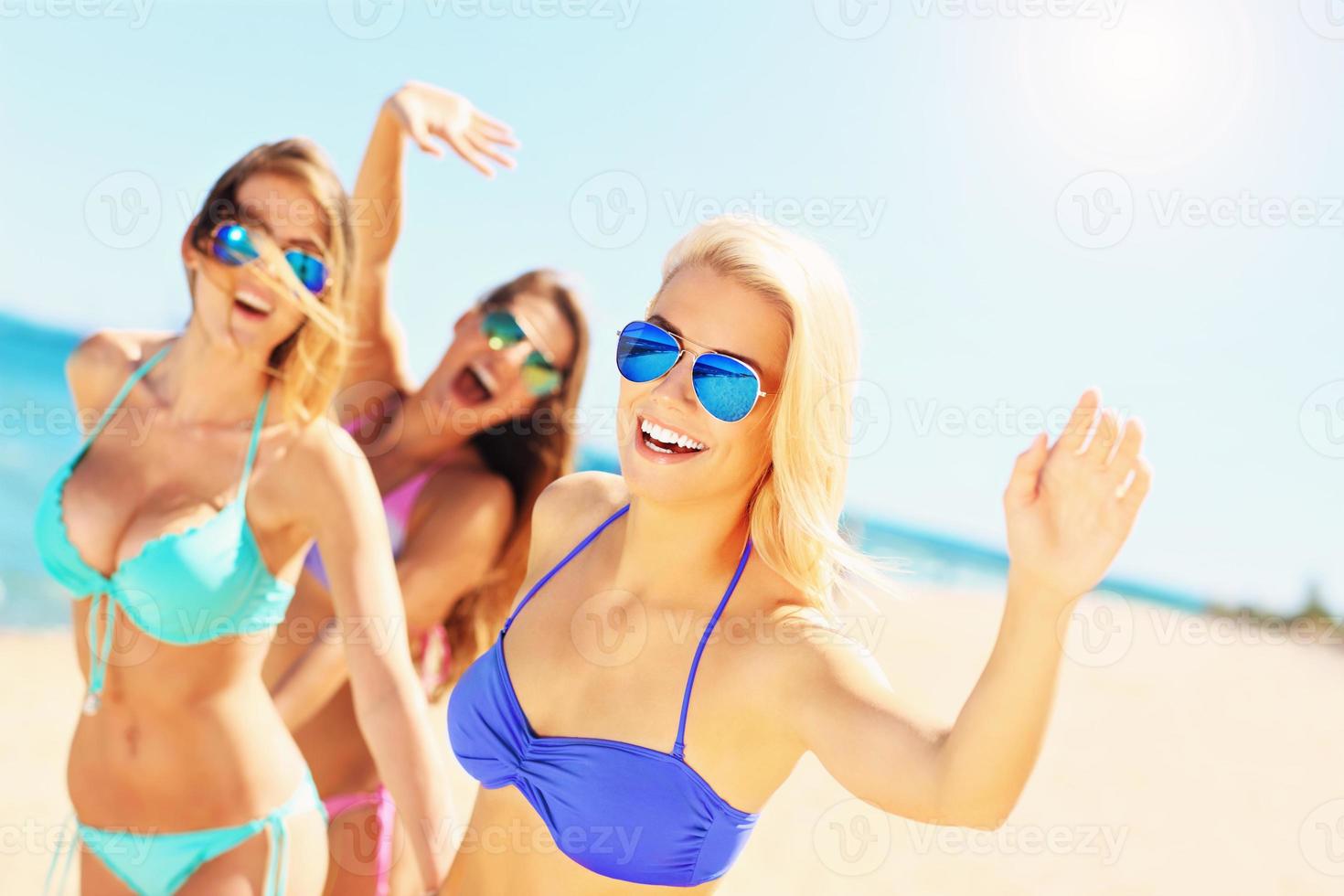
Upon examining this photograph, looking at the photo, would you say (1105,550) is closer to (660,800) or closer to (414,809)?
(660,800)

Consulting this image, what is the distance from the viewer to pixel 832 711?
181cm

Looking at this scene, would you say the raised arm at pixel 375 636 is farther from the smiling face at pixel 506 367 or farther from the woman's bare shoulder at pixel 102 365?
the smiling face at pixel 506 367

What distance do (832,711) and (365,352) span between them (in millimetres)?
3200

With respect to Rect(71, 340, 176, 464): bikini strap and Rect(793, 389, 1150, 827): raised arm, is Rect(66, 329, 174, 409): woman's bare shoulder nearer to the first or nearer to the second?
Rect(71, 340, 176, 464): bikini strap

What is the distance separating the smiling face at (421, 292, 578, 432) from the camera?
163 inches

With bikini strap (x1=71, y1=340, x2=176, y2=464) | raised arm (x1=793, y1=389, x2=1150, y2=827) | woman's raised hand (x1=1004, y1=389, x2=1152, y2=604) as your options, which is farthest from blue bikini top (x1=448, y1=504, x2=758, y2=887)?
bikini strap (x1=71, y1=340, x2=176, y2=464)

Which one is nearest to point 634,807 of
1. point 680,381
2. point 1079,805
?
point 680,381

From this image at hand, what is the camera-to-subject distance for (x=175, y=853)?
2.81 metres

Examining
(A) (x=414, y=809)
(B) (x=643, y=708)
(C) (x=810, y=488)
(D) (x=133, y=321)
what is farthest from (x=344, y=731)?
(D) (x=133, y=321)

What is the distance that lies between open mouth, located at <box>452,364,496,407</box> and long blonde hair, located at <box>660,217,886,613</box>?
6.71 feet

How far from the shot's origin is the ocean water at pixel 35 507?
14586mm

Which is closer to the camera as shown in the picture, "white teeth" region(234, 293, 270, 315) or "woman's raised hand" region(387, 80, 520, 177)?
"white teeth" region(234, 293, 270, 315)

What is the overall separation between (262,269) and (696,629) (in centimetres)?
168

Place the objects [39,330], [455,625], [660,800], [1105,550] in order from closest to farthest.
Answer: [1105,550] < [660,800] < [455,625] < [39,330]
